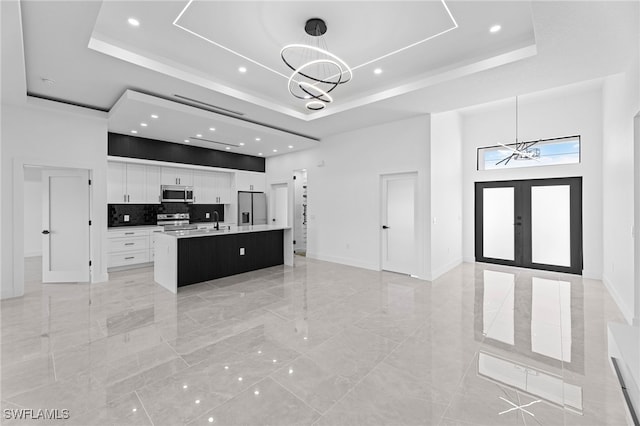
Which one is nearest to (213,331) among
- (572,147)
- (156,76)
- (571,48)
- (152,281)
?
(152,281)

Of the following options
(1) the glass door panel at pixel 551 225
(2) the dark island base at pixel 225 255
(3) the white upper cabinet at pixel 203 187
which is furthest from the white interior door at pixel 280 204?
(1) the glass door panel at pixel 551 225

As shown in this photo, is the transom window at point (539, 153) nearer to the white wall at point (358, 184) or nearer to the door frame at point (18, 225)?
the white wall at point (358, 184)

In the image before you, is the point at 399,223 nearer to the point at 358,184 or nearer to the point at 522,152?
the point at 358,184

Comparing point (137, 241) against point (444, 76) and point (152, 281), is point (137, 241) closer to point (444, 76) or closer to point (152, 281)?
point (152, 281)

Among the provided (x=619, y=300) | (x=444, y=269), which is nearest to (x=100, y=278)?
(x=444, y=269)

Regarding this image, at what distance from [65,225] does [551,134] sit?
387 inches

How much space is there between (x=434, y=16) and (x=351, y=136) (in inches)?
147

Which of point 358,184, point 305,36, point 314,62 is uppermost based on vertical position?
point 305,36

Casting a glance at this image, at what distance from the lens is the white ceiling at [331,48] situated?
268 cm

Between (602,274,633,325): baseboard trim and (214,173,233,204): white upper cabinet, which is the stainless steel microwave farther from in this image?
(602,274,633,325): baseboard trim

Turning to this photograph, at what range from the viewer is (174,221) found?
7.18 m

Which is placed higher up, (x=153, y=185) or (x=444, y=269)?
(x=153, y=185)

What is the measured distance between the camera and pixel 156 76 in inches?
148

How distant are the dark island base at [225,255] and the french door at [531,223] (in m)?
5.02
